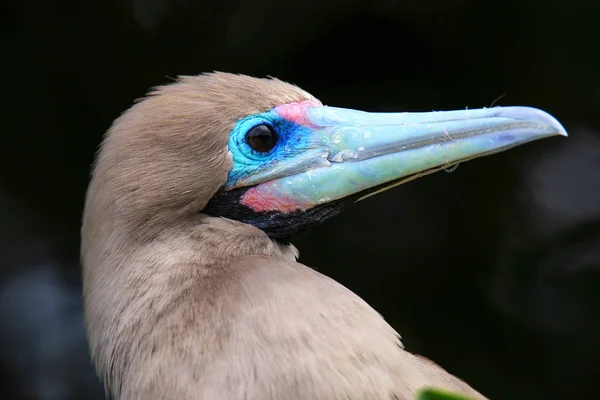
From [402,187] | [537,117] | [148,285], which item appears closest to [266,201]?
[148,285]

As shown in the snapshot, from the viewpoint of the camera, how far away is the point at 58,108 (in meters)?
3.75

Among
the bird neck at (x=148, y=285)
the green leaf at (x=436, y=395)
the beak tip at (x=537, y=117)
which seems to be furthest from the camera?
the beak tip at (x=537, y=117)

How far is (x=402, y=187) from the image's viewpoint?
4.09 meters

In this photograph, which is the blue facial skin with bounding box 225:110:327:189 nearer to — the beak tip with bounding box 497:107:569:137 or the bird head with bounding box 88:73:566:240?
the bird head with bounding box 88:73:566:240

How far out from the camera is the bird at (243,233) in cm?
159

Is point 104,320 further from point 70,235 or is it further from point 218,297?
point 70,235

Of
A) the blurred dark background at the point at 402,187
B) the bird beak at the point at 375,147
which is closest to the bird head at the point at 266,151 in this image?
the bird beak at the point at 375,147

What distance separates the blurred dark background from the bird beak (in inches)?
76.5

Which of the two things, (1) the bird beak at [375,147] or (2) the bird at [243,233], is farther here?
(1) the bird beak at [375,147]

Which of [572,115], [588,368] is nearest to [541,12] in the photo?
[572,115]

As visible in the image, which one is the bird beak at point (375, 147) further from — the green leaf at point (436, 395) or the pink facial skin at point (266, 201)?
the green leaf at point (436, 395)

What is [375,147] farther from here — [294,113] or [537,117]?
[537,117]

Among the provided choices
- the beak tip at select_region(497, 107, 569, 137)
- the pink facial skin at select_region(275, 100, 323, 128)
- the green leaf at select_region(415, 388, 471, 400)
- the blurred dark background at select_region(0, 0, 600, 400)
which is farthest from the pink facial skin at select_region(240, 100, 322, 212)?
the blurred dark background at select_region(0, 0, 600, 400)

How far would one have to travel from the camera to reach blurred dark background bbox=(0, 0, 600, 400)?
3709mm
